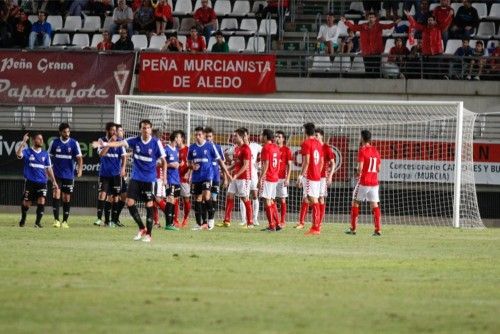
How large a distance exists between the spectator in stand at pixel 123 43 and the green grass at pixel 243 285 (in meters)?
13.6

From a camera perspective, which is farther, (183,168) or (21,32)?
(21,32)

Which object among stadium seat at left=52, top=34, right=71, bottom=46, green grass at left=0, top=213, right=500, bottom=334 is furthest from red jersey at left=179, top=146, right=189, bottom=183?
stadium seat at left=52, top=34, right=71, bottom=46

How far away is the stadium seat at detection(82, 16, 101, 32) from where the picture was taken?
39.8 m

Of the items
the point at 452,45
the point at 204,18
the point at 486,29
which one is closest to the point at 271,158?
the point at 204,18

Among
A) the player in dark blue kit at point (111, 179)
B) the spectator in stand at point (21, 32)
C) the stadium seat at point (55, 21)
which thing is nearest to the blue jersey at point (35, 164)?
the player in dark blue kit at point (111, 179)

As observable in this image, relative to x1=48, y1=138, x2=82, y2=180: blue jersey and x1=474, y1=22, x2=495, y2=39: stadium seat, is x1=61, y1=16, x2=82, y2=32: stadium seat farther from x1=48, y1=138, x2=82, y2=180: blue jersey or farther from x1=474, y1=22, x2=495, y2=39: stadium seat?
x1=48, y1=138, x2=82, y2=180: blue jersey

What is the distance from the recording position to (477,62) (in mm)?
36156

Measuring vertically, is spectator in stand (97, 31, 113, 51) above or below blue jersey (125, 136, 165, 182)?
above

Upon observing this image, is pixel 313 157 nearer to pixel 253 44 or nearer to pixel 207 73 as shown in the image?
pixel 207 73

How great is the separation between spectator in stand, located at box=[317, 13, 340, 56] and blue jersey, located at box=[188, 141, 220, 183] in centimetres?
1009

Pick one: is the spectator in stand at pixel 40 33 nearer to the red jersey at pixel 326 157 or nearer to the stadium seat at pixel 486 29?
the red jersey at pixel 326 157

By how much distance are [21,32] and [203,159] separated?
1213 centimetres

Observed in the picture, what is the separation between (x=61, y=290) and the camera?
13578mm

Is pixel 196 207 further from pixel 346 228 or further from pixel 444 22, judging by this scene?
pixel 444 22
